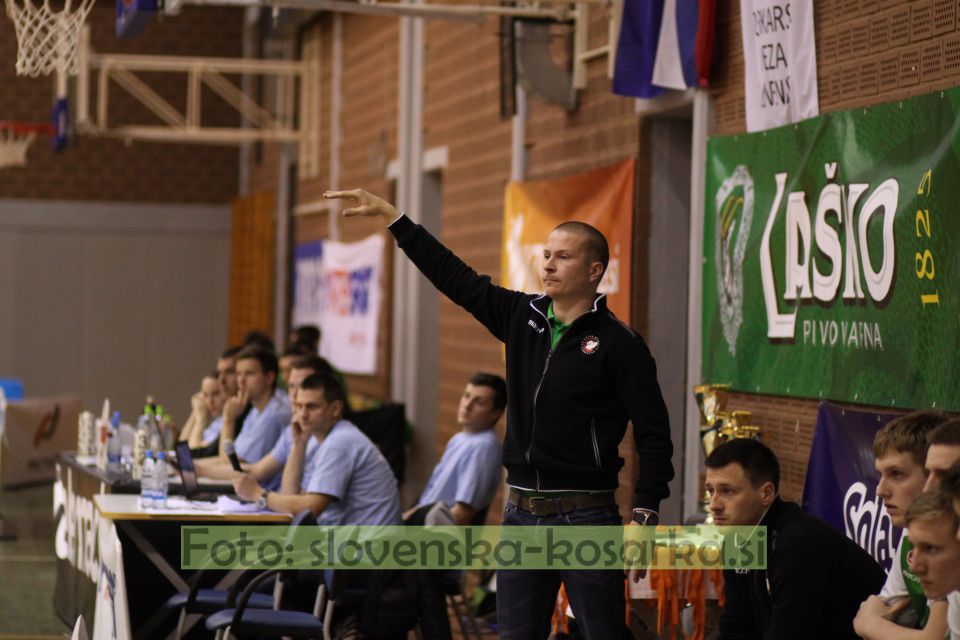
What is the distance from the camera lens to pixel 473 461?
289 inches

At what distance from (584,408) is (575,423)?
5 cm

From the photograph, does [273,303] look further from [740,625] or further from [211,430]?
[740,625]

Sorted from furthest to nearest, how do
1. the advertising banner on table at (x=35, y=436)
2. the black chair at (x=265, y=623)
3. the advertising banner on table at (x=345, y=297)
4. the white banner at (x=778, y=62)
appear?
the advertising banner on table at (x=35, y=436)
the advertising banner on table at (x=345, y=297)
the white banner at (x=778, y=62)
the black chair at (x=265, y=623)

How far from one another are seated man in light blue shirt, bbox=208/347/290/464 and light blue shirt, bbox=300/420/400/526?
1.84m

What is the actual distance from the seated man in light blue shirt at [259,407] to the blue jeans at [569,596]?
3.97 metres

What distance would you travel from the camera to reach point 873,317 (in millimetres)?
5676

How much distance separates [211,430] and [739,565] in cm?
585

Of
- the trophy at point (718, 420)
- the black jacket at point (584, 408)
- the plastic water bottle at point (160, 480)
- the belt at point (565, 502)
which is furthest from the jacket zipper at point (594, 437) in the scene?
the plastic water bottle at point (160, 480)

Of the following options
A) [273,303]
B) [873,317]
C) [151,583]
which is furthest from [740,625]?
[273,303]

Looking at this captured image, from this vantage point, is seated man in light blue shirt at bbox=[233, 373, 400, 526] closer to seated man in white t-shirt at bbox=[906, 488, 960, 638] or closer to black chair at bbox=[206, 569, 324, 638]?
black chair at bbox=[206, 569, 324, 638]

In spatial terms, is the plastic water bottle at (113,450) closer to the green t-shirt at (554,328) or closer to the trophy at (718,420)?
the trophy at (718,420)

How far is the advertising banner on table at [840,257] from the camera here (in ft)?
17.2

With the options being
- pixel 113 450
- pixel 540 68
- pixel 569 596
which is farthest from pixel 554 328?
pixel 540 68

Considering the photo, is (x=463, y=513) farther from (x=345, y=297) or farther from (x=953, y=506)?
(x=345, y=297)
